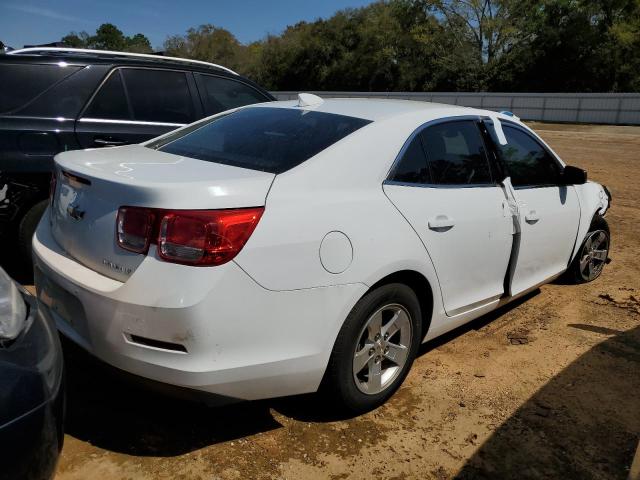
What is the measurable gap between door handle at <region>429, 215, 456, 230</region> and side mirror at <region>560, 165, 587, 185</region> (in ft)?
5.11

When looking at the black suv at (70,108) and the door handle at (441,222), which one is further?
the black suv at (70,108)

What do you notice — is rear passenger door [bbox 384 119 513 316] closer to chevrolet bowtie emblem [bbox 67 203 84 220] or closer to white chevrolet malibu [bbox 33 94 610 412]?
white chevrolet malibu [bbox 33 94 610 412]

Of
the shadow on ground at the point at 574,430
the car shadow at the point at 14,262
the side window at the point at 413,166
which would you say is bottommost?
the shadow on ground at the point at 574,430

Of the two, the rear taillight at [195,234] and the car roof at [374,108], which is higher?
the car roof at [374,108]

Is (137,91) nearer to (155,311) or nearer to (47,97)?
(47,97)

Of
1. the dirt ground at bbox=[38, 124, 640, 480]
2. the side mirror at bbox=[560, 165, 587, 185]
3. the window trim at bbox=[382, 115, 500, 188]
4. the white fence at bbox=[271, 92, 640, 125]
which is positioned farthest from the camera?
the white fence at bbox=[271, 92, 640, 125]

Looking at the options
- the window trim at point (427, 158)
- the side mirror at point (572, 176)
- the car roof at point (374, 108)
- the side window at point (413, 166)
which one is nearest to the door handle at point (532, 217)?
the window trim at point (427, 158)

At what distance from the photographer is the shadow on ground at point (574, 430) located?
2.56m

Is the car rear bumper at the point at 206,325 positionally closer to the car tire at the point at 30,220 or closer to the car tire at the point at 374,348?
the car tire at the point at 374,348

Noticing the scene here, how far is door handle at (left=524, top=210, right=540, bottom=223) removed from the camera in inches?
144

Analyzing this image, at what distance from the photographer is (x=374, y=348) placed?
2818mm

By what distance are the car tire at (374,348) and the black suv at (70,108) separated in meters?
2.69

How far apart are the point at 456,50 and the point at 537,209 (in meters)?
47.3

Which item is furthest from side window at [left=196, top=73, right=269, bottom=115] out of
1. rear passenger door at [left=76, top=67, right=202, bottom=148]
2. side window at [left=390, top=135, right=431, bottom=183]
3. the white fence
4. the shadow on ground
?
the white fence
